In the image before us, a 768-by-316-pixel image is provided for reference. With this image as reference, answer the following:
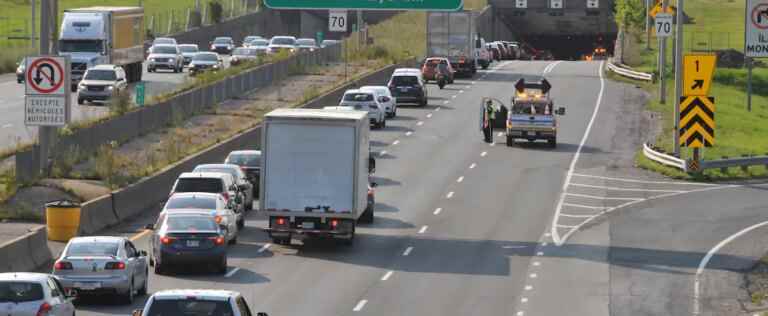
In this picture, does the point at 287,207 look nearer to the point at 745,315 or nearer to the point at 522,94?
the point at 745,315

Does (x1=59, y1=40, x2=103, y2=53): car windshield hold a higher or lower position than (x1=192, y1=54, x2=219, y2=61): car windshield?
higher

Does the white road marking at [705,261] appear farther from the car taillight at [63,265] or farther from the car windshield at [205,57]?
the car windshield at [205,57]

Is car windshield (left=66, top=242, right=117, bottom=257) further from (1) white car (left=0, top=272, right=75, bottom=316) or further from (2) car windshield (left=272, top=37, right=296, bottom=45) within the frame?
(2) car windshield (left=272, top=37, right=296, bottom=45)

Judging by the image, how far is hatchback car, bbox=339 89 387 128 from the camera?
208 ft

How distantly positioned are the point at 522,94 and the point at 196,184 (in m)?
23.4

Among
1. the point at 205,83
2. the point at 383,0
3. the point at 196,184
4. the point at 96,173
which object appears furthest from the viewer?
the point at 205,83

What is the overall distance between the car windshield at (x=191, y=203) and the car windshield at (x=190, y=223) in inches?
113

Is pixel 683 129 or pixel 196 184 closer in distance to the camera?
pixel 196 184

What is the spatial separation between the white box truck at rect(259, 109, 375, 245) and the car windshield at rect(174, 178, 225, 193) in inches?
122

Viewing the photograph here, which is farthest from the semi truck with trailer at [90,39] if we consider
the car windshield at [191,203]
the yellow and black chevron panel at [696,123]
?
the car windshield at [191,203]

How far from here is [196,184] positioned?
39.7 meters

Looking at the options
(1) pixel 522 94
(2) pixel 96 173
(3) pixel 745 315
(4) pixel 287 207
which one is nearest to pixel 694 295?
(3) pixel 745 315

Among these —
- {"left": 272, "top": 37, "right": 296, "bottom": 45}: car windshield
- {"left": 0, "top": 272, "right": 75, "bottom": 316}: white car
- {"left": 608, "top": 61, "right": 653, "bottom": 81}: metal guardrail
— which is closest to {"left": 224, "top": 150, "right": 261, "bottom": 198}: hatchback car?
{"left": 0, "top": 272, "right": 75, "bottom": 316}: white car

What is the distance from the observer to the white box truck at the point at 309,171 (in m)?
36.4
